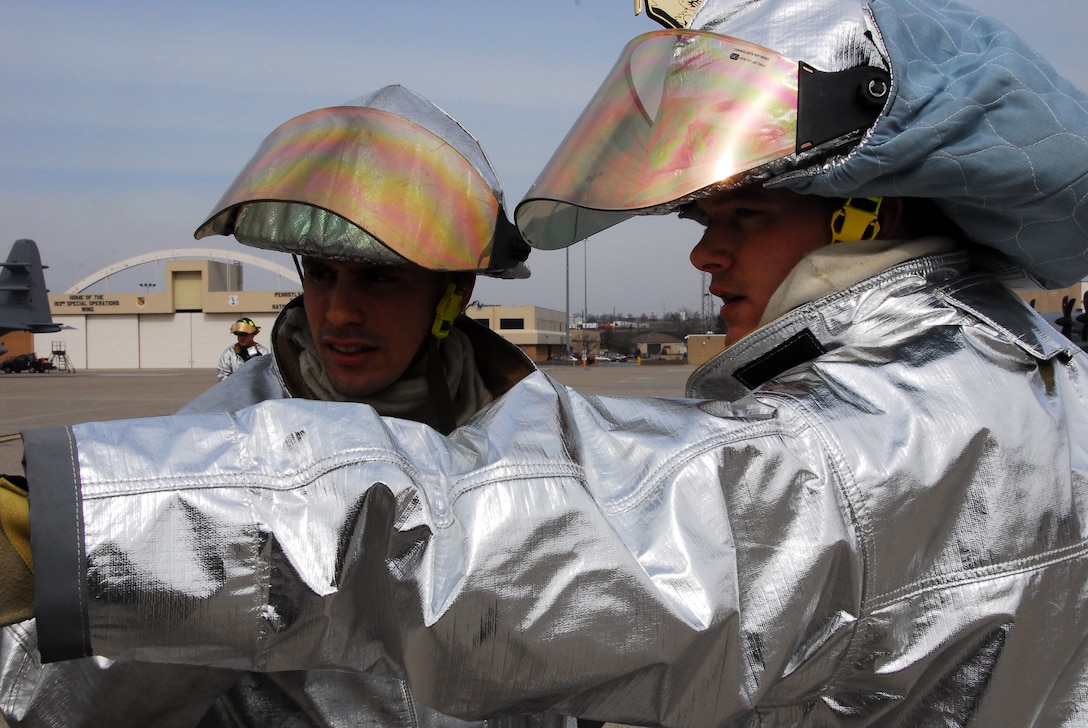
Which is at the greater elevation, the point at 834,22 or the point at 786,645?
the point at 834,22

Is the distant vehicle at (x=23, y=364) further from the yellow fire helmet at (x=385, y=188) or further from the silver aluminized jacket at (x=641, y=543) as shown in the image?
the silver aluminized jacket at (x=641, y=543)

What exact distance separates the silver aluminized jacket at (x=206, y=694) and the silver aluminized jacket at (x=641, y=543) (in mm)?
441

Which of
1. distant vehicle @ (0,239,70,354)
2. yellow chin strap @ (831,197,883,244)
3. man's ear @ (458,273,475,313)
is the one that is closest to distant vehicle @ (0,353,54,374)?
distant vehicle @ (0,239,70,354)

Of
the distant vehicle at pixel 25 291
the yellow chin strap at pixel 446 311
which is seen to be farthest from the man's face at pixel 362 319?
the distant vehicle at pixel 25 291

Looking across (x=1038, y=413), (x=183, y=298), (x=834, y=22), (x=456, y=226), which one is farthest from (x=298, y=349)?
(x=183, y=298)

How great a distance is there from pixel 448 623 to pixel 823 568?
0.41 metres

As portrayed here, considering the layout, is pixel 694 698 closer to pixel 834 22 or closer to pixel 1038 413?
pixel 1038 413


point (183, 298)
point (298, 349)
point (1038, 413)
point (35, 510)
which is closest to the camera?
point (35, 510)

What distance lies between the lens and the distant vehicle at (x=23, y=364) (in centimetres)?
4147

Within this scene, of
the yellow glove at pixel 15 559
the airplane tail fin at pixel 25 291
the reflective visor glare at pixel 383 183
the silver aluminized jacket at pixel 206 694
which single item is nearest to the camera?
Answer: the yellow glove at pixel 15 559

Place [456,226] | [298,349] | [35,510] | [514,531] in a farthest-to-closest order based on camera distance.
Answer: [298,349], [456,226], [514,531], [35,510]

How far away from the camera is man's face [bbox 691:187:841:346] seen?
1424mm

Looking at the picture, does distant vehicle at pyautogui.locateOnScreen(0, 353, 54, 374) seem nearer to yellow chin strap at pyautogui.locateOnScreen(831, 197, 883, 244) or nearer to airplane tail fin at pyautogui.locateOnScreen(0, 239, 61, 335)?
airplane tail fin at pyautogui.locateOnScreen(0, 239, 61, 335)

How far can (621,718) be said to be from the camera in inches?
37.7
